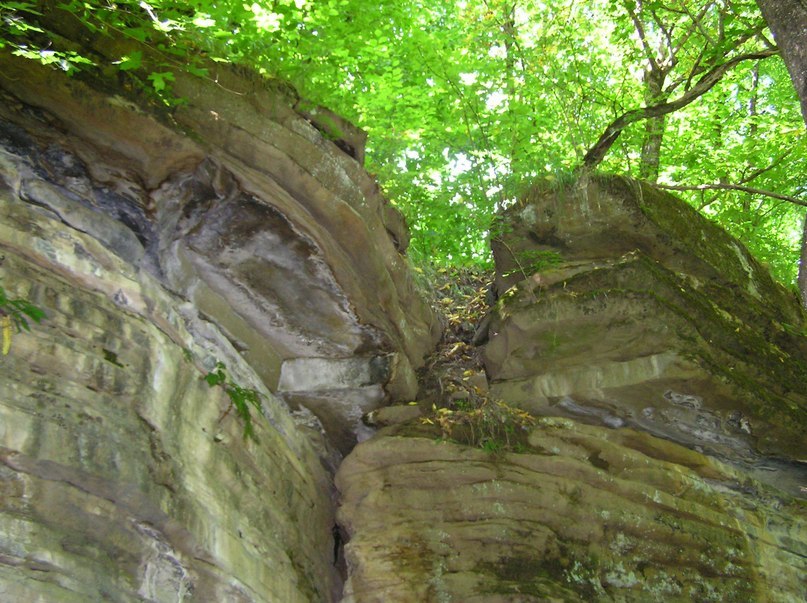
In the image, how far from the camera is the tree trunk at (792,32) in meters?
5.55

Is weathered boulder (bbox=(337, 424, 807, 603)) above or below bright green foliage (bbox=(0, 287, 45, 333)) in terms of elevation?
below

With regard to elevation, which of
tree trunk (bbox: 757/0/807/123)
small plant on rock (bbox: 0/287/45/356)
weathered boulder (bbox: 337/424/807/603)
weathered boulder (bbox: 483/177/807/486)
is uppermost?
tree trunk (bbox: 757/0/807/123)

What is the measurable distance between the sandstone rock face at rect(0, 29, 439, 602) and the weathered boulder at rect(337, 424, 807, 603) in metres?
0.65

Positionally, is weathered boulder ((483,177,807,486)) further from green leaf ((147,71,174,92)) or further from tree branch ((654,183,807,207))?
green leaf ((147,71,174,92))

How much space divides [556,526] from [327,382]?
2450 millimetres

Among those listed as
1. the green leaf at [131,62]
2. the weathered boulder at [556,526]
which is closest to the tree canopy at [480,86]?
the green leaf at [131,62]

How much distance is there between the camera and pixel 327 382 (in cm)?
700

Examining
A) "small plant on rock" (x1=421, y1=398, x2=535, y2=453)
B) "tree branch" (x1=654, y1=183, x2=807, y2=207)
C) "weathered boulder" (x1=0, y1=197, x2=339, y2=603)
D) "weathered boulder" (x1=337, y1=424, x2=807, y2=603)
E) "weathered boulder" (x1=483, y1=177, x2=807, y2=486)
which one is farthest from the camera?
"tree branch" (x1=654, y1=183, x2=807, y2=207)

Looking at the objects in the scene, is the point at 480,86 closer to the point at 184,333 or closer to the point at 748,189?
the point at 748,189

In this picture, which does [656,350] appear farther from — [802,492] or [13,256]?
[13,256]

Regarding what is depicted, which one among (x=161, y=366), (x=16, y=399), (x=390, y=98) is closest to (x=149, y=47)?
(x=161, y=366)

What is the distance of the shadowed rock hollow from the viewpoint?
179 inches

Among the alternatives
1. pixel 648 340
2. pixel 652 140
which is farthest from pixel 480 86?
pixel 648 340

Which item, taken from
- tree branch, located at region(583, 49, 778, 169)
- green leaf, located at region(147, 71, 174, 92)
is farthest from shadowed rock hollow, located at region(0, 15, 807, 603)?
tree branch, located at region(583, 49, 778, 169)
